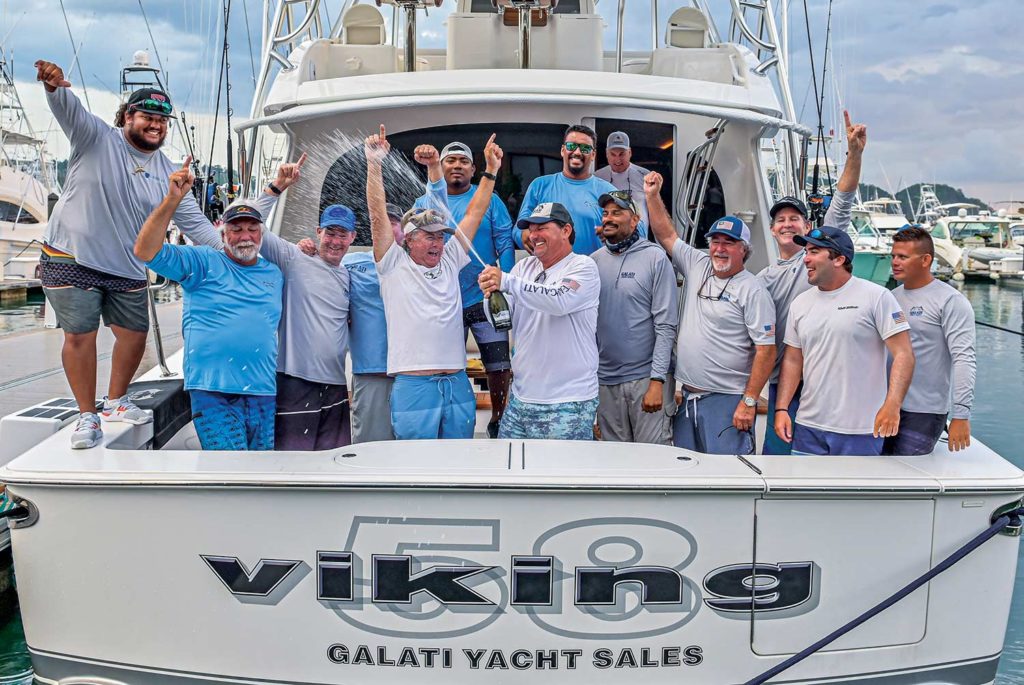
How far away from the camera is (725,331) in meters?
3.73

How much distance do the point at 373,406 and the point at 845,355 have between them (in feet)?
6.46

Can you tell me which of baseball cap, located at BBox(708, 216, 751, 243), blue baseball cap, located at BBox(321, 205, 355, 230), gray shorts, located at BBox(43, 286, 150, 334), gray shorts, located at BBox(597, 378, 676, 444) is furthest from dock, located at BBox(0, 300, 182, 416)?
baseball cap, located at BBox(708, 216, 751, 243)

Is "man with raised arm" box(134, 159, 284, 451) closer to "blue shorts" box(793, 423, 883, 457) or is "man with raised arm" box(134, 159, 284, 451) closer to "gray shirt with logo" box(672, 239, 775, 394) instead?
"gray shirt with logo" box(672, 239, 775, 394)

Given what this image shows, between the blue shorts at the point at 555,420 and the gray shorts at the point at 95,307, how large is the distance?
1.71m

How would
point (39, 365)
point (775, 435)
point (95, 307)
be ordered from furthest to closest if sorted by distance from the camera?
1. point (39, 365)
2. point (775, 435)
3. point (95, 307)

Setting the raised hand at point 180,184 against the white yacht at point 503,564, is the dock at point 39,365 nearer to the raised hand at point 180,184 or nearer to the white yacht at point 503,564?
the raised hand at point 180,184

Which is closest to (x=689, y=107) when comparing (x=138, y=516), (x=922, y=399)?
(x=922, y=399)

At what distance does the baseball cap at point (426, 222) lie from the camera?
3.52 meters

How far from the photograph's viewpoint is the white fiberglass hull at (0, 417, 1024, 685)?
2.82m

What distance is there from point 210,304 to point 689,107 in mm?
2546

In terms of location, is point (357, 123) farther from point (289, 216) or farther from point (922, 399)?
point (922, 399)

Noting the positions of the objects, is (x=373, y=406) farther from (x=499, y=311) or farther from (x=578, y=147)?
(x=578, y=147)

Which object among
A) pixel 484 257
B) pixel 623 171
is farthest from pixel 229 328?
pixel 623 171

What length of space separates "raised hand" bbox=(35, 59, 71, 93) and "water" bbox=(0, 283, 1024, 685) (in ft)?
10.4
